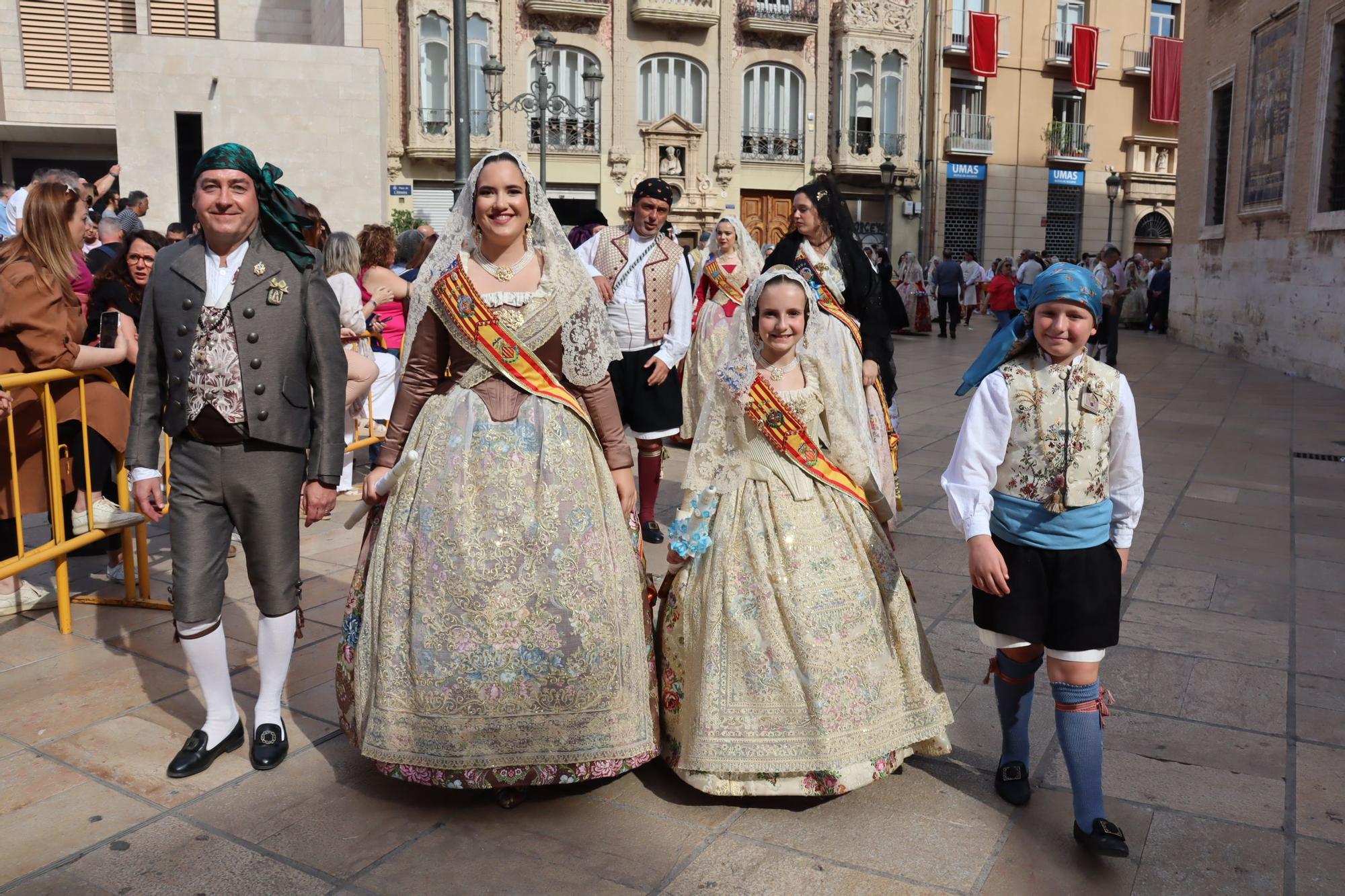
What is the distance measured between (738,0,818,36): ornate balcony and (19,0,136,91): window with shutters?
15162 mm

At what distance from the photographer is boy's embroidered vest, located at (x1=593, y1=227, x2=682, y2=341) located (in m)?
6.29

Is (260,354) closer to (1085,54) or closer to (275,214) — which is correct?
(275,214)

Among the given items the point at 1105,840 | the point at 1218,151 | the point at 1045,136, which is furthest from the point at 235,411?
the point at 1045,136

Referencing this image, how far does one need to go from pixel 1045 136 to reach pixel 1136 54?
4241 mm

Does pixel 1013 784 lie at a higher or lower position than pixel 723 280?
lower

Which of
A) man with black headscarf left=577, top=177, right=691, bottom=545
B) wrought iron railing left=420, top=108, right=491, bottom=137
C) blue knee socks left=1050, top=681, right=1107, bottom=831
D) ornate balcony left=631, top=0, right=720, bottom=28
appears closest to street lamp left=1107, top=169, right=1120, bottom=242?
ornate balcony left=631, top=0, right=720, bottom=28

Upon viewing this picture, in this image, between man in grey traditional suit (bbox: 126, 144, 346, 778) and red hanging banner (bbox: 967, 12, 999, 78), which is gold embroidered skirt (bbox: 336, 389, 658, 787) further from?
red hanging banner (bbox: 967, 12, 999, 78)

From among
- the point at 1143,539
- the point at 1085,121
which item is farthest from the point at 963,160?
the point at 1143,539

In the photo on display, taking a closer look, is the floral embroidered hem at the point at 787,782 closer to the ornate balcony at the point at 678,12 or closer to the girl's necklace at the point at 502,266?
the girl's necklace at the point at 502,266

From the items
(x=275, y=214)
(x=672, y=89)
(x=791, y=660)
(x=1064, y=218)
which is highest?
(x=672, y=89)

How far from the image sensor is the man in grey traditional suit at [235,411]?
3.48m

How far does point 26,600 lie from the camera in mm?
5184

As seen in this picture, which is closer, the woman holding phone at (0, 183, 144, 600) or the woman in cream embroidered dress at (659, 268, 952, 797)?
the woman in cream embroidered dress at (659, 268, 952, 797)

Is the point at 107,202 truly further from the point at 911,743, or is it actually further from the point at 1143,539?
the point at 911,743
